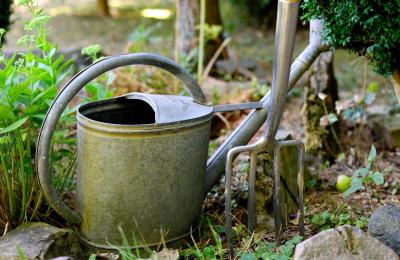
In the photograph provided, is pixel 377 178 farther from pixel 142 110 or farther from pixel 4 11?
pixel 4 11

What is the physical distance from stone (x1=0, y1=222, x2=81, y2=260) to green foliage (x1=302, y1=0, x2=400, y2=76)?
1.22 metres

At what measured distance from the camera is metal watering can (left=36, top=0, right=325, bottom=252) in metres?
1.85

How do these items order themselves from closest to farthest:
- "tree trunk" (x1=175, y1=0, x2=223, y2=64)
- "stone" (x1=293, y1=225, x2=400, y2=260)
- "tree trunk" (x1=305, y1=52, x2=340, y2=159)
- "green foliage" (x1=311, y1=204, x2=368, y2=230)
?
"stone" (x1=293, y1=225, x2=400, y2=260), "green foliage" (x1=311, y1=204, x2=368, y2=230), "tree trunk" (x1=305, y1=52, x2=340, y2=159), "tree trunk" (x1=175, y1=0, x2=223, y2=64)

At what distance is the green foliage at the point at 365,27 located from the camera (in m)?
1.88

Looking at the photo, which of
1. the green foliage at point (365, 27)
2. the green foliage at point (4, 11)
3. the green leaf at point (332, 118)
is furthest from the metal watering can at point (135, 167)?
the green foliage at point (4, 11)

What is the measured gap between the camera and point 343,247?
179cm

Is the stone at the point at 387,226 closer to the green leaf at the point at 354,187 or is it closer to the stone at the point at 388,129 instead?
the green leaf at the point at 354,187

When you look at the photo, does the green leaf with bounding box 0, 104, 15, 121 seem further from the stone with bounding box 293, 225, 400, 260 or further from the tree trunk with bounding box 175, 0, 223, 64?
the tree trunk with bounding box 175, 0, 223, 64

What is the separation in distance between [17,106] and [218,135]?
5.60 ft

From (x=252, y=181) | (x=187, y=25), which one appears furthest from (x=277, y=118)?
(x=187, y=25)

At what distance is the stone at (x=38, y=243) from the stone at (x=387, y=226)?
1078mm

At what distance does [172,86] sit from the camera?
3.84 metres

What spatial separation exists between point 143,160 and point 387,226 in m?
0.88

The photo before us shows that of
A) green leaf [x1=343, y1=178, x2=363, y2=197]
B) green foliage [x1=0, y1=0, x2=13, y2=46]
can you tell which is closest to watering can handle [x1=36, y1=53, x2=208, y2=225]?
green leaf [x1=343, y1=178, x2=363, y2=197]
